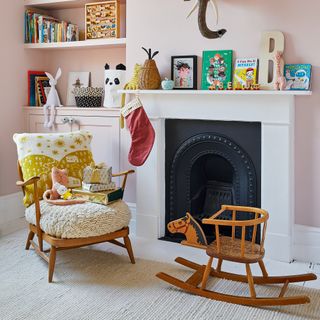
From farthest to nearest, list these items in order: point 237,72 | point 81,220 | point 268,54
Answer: point 237,72
point 268,54
point 81,220

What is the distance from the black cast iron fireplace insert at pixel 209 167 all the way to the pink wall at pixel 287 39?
32 cm

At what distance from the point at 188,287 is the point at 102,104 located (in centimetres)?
203

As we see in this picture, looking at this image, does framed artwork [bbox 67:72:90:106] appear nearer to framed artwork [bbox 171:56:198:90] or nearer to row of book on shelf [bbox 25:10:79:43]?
row of book on shelf [bbox 25:10:79:43]

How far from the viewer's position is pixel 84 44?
13.1 feet

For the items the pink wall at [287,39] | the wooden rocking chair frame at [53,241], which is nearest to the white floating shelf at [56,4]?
the pink wall at [287,39]

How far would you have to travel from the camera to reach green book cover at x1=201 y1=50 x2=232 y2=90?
10.8 ft

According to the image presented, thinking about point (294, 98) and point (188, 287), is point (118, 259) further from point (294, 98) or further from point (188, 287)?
point (294, 98)

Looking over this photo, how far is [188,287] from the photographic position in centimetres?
267

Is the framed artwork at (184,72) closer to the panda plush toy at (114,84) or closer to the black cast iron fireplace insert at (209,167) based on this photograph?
the black cast iron fireplace insert at (209,167)

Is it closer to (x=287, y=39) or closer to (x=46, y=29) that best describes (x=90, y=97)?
(x=46, y=29)

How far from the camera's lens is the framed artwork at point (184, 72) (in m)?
3.42

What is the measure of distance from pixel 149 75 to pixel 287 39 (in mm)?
1014

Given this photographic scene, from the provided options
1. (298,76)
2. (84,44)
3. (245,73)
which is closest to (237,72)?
(245,73)

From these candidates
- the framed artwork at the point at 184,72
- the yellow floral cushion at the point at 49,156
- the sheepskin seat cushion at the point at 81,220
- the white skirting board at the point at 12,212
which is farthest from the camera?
the white skirting board at the point at 12,212
